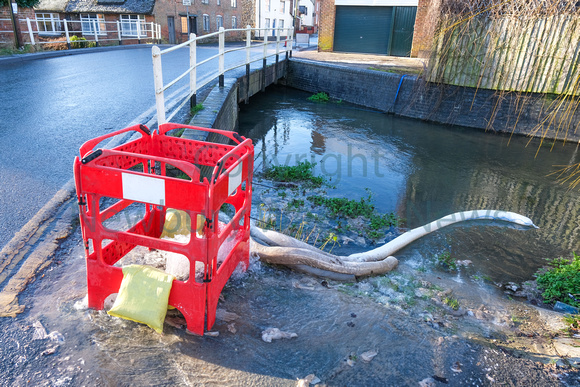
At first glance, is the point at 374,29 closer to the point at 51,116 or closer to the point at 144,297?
the point at 51,116

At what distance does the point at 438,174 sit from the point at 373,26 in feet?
50.7

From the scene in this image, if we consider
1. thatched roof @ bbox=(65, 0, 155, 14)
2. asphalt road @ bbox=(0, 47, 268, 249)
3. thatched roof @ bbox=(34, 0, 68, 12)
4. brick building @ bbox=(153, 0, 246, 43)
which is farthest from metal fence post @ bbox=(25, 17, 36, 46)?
thatched roof @ bbox=(34, 0, 68, 12)

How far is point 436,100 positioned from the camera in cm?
1208

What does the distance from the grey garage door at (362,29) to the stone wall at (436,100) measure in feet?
23.7

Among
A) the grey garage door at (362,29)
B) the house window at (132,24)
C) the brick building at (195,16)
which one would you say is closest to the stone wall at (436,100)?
the grey garage door at (362,29)

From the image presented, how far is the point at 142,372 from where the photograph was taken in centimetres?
232

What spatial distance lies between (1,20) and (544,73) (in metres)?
19.2

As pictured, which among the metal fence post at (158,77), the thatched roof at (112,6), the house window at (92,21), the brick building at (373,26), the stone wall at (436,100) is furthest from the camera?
the house window at (92,21)

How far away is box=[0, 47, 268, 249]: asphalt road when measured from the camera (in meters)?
4.33

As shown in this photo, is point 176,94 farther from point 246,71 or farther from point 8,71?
point 8,71

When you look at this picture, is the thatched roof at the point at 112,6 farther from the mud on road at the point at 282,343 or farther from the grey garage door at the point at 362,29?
the mud on road at the point at 282,343

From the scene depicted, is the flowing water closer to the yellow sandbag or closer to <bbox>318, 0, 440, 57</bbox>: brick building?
the yellow sandbag

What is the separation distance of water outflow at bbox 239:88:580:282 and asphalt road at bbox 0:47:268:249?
262 centimetres

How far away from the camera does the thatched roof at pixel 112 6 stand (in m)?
31.7
